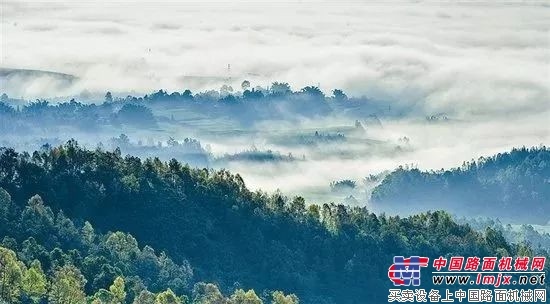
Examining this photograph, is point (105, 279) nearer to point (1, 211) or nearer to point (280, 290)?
point (1, 211)

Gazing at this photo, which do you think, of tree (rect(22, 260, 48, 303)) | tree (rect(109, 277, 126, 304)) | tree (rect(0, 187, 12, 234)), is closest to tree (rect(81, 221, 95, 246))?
tree (rect(0, 187, 12, 234))

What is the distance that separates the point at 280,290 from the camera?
15875 cm

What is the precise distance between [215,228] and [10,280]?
152ft

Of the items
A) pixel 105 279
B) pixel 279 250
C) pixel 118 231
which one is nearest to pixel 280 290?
pixel 279 250

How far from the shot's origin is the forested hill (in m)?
150

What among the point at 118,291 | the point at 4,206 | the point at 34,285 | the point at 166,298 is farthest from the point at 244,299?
the point at 4,206

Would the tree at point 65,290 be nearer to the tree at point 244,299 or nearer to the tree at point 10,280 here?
the tree at point 10,280

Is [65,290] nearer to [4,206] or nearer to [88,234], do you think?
[88,234]

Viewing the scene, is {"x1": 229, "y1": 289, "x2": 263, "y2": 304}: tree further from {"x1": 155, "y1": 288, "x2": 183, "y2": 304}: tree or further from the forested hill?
{"x1": 155, "y1": 288, "x2": 183, "y2": 304}: tree

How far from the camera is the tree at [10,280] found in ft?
389

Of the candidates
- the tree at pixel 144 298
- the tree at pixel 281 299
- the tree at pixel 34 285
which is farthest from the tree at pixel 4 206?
the tree at pixel 281 299

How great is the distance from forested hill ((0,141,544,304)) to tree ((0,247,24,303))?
14.4 m

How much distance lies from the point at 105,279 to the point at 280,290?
1226 inches

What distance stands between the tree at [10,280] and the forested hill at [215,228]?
14402mm
